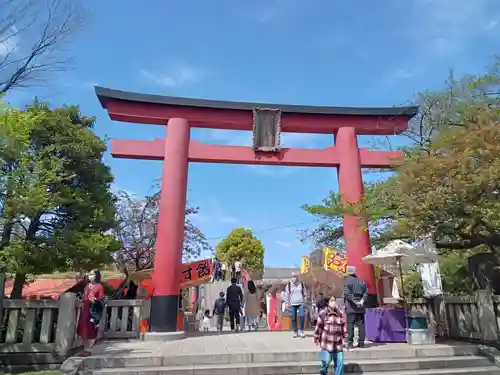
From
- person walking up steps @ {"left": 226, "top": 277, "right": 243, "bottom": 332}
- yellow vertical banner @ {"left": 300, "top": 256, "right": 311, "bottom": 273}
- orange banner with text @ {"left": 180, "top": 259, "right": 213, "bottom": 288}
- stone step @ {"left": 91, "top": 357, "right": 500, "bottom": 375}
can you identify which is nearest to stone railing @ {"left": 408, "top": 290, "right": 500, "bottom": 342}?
stone step @ {"left": 91, "top": 357, "right": 500, "bottom": 375}

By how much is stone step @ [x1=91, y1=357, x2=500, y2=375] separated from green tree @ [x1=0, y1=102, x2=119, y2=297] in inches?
153

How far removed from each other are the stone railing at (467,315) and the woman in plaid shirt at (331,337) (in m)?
3.99

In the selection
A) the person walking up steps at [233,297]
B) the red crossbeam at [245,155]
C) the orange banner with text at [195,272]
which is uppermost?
the red crossbeam at [245,155]

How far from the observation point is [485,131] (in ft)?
21.5

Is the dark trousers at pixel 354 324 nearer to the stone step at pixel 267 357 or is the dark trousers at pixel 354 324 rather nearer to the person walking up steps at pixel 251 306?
the stone step at pixel 267 357

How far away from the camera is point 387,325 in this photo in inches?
329

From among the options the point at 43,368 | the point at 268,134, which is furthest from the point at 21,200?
the point at 268,134

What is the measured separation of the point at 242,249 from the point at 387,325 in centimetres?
2637

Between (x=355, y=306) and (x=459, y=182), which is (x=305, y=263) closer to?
(x=355, y=306)

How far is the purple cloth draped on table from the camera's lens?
8305 millimetres

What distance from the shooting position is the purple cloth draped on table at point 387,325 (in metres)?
8.30

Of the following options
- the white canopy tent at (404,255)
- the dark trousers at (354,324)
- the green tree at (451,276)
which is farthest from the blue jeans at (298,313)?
the green tree at (451,276)

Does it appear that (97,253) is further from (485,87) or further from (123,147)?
(485,87)

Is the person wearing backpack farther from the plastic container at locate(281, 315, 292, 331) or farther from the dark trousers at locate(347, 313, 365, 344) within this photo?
the plastic container at locate(281, 315, 292, 331)
